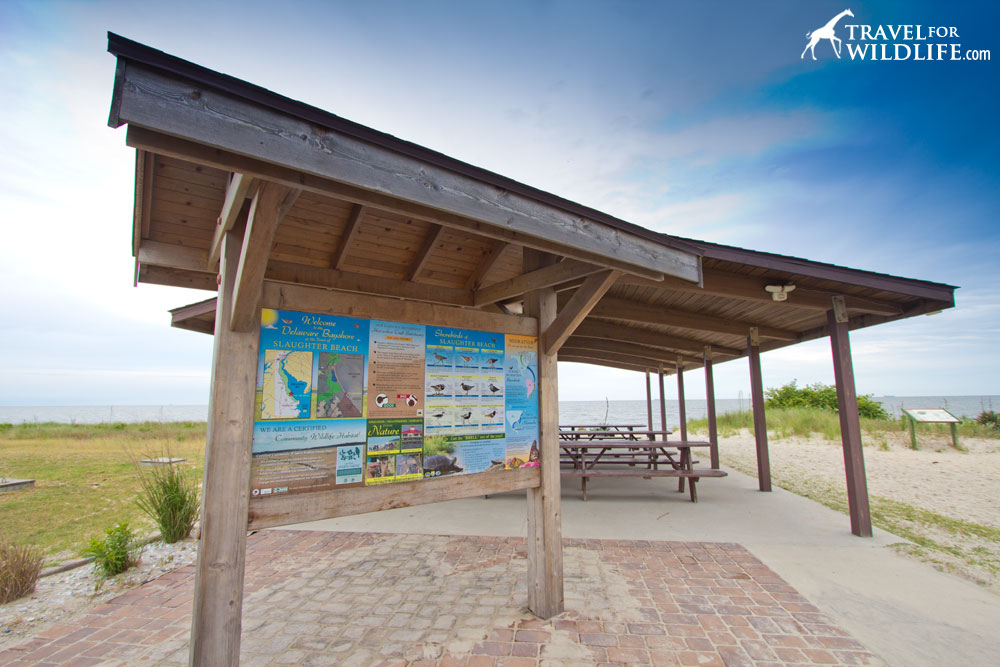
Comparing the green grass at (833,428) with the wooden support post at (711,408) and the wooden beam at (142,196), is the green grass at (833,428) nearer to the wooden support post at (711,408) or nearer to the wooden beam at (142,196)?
the wooden support post at (711,408)

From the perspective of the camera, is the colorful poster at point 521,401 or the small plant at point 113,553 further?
the small plant at point 113,553

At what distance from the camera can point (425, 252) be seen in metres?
3.73

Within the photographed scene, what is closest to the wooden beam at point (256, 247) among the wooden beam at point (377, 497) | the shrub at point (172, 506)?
the wooden beam at point (377, 497)

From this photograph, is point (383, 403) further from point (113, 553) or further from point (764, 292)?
point (764, 292)

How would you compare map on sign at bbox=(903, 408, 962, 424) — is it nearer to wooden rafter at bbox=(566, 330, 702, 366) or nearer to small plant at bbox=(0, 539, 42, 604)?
wooden rafter at bbox=(566, 330, 702, 366)

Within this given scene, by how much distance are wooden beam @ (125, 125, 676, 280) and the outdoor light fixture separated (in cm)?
335

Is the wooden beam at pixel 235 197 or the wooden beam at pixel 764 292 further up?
the wooden beam at pixel 764 292

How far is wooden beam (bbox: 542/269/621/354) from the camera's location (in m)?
2.88

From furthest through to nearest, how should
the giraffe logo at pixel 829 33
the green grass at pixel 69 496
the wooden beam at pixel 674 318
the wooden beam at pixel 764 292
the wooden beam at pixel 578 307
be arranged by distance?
the giraffe logo at pixel 829 33, the wooden beam at pixel 674 318, the green grass at pixel 69 496, the wooden beam at pixel 764 292, the wooden beam at pixel 578 307

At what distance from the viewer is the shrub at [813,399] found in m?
22.0

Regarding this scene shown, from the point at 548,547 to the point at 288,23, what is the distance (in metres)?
8.20

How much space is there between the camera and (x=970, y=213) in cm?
3009

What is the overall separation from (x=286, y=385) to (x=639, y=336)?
7.31m

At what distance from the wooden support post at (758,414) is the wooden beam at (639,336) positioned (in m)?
1.47
